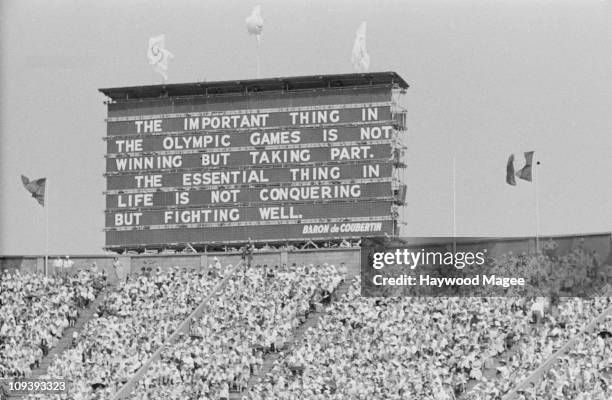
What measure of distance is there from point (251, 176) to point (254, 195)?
22.1 inches

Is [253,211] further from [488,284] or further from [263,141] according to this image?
[488,284]

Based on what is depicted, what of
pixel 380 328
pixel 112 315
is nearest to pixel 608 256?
pixel 380 328

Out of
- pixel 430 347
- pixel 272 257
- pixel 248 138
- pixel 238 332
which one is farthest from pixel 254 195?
pixel 430 347

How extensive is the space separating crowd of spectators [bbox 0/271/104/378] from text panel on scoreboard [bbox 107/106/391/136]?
449 cm

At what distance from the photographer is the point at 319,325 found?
49.0 m

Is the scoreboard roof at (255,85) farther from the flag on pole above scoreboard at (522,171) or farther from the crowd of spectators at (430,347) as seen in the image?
the crowd of spectators at (430,347)

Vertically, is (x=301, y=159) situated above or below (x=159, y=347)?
above

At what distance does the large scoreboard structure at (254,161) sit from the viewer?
53.4 m

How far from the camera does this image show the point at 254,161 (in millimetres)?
54594

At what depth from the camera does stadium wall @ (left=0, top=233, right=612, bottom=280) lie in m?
48.9

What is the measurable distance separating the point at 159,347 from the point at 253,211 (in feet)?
19.5

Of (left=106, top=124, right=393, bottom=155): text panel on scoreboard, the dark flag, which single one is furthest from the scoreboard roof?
the dark flag

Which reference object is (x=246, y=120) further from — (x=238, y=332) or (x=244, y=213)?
(x=238, y=332)

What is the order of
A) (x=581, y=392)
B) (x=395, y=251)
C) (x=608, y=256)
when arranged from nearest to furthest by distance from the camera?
1. (x=581, y=392)
2. (x=608, y=256)
3. (x=395, y=251)
